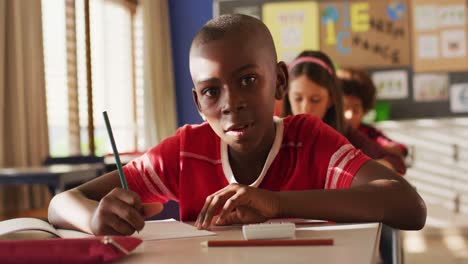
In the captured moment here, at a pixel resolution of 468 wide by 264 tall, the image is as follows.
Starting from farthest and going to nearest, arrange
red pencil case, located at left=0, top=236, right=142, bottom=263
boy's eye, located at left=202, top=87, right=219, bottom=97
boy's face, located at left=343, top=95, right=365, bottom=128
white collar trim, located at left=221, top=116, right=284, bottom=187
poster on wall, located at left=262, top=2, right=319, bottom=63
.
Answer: poster on wall, located at left=262, top=2, right=319, bottom=63, boy's face, located at left=343, top=95, right=365, bottom=128, white collar trim, located at left=221, top=116, right=284, bottom=187, boy's eye, located at left=202, top=87, right=219, bottom=97, red pencil case, located at left=0, top=236, right=142, bottom=263

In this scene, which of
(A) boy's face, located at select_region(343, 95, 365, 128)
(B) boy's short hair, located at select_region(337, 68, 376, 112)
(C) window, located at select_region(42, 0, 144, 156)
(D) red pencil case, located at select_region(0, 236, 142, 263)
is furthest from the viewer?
(C) window, located at select_region(42, 0, 144, 156)

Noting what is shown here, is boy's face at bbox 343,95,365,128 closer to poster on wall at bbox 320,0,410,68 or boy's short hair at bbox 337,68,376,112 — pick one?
boy's short hair at bbox 337,68,376,112

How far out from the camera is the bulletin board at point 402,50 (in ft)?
18.9

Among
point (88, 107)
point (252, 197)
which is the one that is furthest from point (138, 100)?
point (252, 197)

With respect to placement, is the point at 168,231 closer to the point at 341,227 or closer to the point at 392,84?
the point at 341,227

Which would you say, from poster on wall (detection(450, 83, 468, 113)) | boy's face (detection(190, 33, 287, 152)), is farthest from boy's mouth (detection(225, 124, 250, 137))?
poster on wall (detection(450, 83, 468, 113))

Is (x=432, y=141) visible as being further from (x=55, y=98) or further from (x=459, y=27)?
(x=55, y=98)

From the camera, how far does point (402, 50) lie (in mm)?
5852

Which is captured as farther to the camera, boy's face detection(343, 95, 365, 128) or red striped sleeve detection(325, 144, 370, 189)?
boy's face detection(343, 95, 365, 128)

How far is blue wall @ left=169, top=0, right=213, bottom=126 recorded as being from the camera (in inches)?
270

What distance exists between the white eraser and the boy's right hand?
0.61ft

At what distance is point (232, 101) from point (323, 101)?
4.85ft

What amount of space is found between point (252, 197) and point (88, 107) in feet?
14.4

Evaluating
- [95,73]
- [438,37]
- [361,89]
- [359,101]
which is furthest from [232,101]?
[438,37]
